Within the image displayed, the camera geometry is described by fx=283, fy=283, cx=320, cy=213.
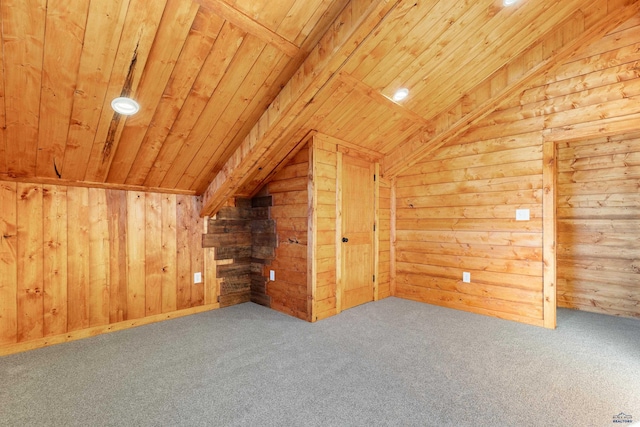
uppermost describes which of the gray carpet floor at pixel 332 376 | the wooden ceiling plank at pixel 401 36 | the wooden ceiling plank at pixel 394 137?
the wooden ceiling plank at pixel 401 36

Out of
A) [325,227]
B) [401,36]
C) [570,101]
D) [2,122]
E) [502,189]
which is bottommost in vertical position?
[325,227]

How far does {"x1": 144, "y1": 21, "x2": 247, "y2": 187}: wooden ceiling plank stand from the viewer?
5.81ft

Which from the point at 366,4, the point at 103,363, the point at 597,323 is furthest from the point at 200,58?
the point at 597,323

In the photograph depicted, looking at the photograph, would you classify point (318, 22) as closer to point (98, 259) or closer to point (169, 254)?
point (169, 254)

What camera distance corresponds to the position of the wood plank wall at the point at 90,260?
226 cm

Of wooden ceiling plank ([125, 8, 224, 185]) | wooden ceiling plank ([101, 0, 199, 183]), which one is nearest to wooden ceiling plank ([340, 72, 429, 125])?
wooden ceiling plank ([125, 8, 224, 185])

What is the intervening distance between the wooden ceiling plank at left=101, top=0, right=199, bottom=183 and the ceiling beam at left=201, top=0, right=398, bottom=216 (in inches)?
29.5

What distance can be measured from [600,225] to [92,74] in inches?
195

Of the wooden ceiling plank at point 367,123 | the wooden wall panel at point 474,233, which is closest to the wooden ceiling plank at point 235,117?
the wooden ceiling plank at point 367,123

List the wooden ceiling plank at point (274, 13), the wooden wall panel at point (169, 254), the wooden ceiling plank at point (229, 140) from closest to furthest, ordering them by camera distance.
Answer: the wooden ceiling plank at point (274, 13), the wooden ceiling plank at point (229, 140), the wooden wall panel at point (169, 254)

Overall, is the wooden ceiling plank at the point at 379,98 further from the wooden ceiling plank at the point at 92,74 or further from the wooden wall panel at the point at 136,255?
the wooden wall panel at the point at 136,255

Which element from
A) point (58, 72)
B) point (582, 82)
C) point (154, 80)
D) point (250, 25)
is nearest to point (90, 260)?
point (58, 72)

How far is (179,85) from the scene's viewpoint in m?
1.95

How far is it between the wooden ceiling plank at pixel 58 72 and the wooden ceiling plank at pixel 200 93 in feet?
2.04
